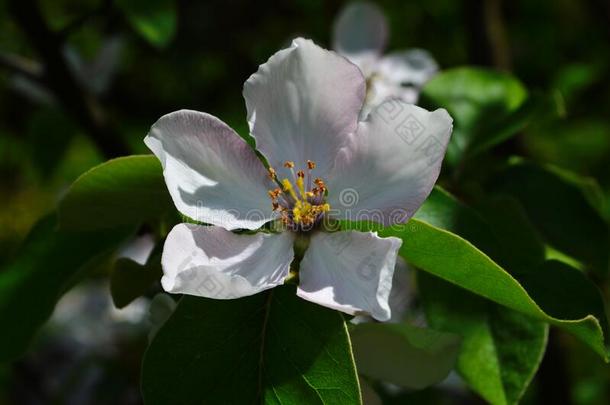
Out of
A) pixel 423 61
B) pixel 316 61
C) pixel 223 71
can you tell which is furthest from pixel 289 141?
pixel 223 71

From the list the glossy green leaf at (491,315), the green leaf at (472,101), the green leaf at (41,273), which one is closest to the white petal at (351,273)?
the glossy green leaf at (491,315)

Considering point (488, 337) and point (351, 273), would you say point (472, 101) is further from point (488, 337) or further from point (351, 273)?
point (351, 273)

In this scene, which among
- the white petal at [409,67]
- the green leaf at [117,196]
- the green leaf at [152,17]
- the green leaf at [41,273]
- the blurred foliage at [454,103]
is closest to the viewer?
the green leaf at [117,196]

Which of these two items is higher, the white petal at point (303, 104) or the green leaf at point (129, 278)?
the white petal at point (303, 104)

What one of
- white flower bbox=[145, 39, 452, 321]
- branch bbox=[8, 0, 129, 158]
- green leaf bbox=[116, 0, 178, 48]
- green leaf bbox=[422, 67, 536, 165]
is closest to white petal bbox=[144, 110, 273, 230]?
white flower bbox=[145, 39, 452, 321]

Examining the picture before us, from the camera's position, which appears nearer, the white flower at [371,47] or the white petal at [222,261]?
the white petal at [222,261]

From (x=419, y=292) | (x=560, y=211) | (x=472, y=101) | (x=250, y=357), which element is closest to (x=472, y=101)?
(x=472, y=101)

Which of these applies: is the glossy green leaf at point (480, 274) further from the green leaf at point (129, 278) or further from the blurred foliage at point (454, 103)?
the green leaf at point (129, 278)
